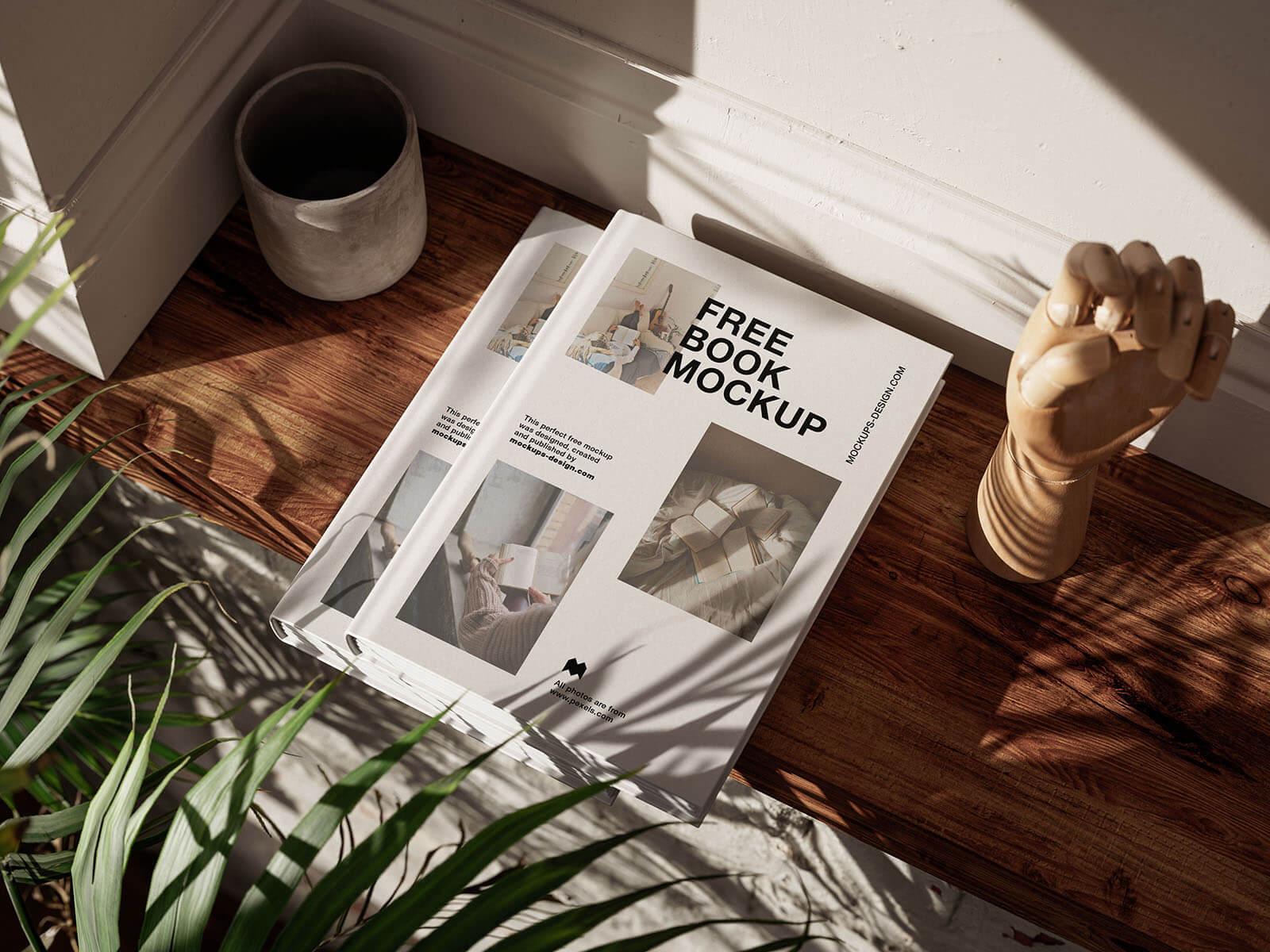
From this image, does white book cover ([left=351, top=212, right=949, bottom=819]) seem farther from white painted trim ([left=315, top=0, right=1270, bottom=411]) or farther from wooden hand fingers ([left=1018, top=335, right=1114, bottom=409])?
wooden hand fingers ([left=1018, top=335, right=1114, bottom=409])

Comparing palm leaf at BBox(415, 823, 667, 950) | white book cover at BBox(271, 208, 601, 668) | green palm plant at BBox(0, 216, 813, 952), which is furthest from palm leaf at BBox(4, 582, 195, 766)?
palm leaf at BBox(415, 823, 667, 950)

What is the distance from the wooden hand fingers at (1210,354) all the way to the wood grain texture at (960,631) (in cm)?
30

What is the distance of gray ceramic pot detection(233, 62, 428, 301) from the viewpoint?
0.79m

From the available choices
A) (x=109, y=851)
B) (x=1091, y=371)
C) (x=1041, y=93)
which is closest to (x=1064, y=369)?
(x=1091, y=371)

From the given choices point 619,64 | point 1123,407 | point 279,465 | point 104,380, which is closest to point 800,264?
point 619,64

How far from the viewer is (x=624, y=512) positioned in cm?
79

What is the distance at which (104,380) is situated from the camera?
861 mm

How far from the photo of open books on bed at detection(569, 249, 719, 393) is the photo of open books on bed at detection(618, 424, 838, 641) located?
75 mm

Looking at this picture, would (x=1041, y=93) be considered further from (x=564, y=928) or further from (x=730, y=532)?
(x=564, y=928)

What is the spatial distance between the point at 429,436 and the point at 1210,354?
1.68 feet

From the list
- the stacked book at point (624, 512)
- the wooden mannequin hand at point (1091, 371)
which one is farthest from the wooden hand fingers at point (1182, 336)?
the stacked book at point (624, 512)

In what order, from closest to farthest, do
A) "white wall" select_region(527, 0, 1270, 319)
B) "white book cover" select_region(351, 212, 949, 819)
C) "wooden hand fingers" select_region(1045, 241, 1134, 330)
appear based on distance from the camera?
"wooden hand fingers" select_region(1045, 241, 1134, 330), "white wall" select_region(527, 0, 1270, 319), "white book cover" select_region(351, 212, 949, 819)

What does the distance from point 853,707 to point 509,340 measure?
14.6 inches

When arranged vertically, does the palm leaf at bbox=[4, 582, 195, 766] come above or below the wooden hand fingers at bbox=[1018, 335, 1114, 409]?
below
